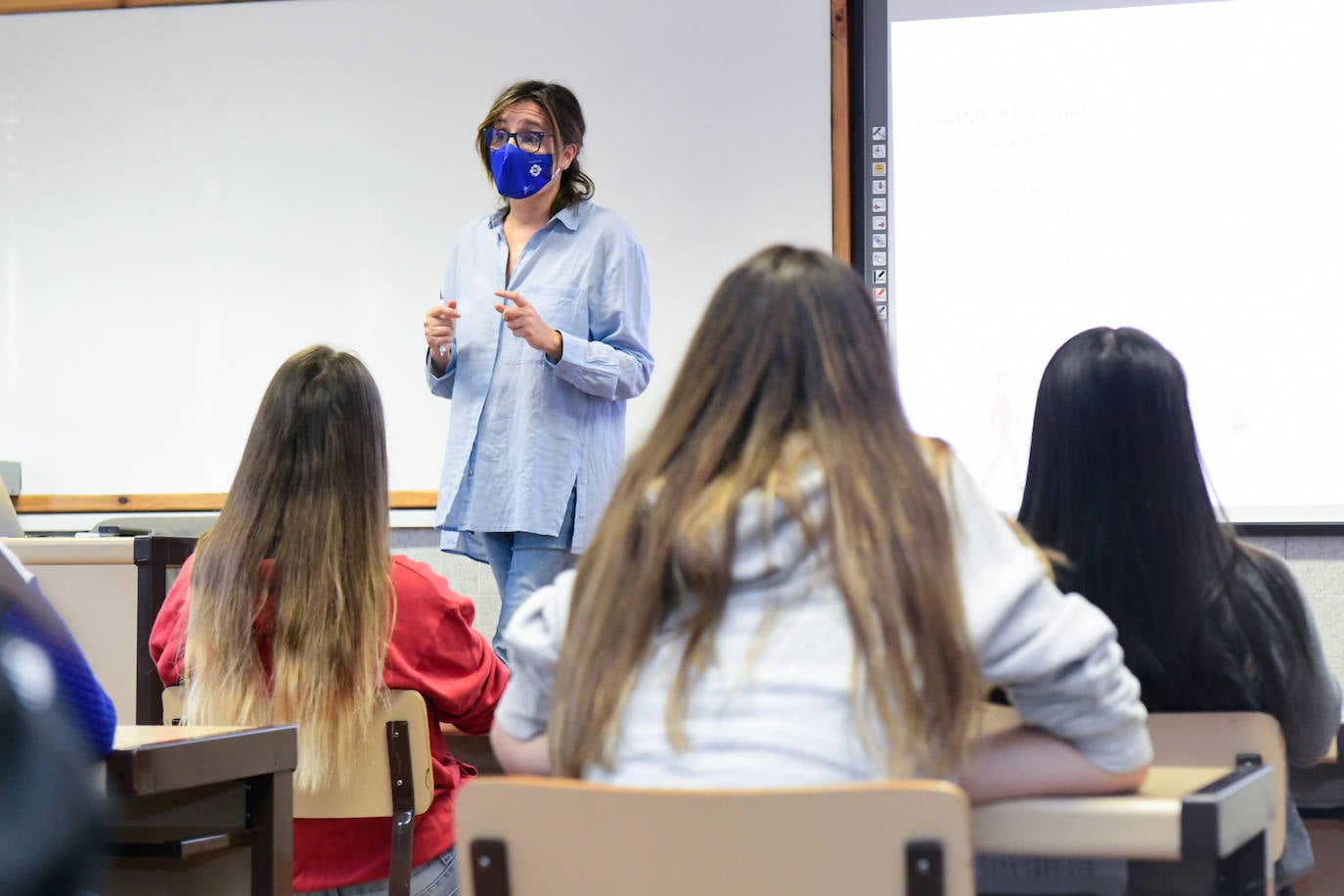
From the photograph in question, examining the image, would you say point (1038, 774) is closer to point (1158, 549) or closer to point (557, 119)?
point (1158, 549)

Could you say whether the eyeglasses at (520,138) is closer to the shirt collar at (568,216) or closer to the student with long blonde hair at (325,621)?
the shirt collar at (568,216)

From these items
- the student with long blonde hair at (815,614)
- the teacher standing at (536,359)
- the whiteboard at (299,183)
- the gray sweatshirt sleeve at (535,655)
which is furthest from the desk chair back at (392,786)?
the whiteboard at (299,183)

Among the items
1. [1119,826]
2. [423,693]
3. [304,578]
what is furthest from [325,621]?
[1119,826]

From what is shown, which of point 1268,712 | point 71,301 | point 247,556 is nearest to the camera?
point 1268,712

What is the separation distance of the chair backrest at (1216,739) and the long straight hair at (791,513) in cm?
62

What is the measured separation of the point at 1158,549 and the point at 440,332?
1.75 meters

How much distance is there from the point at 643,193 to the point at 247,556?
251 centimetres

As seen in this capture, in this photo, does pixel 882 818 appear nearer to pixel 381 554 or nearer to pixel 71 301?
pixel 381 554

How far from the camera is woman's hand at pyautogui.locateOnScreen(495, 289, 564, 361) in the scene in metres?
2.76

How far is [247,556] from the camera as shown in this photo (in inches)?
72.2

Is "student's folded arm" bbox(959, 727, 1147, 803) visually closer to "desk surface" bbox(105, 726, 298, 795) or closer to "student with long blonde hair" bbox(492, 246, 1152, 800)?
"student with long blonde hair" bbox(492, 246, 1152, 800)

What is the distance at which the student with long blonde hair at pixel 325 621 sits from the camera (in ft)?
5.82

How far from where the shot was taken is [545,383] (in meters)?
2.96

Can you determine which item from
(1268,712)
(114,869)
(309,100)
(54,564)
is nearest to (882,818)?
(1268,712)
